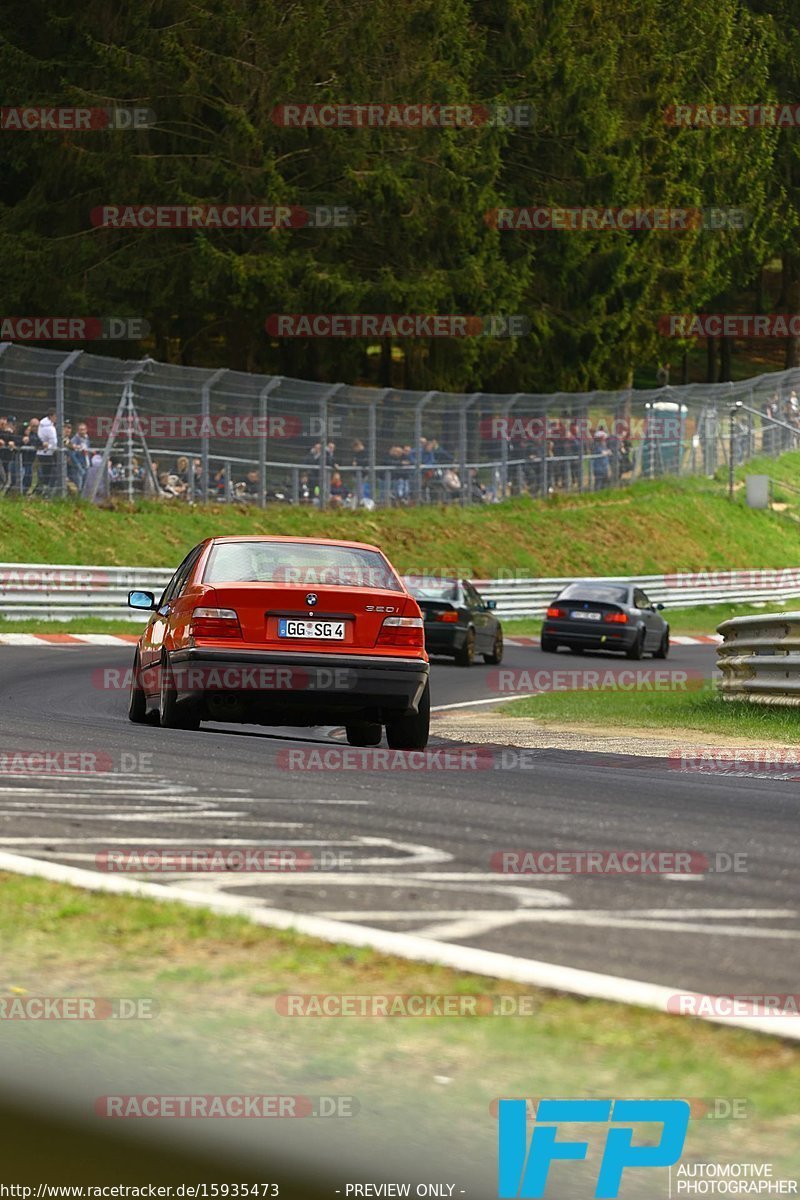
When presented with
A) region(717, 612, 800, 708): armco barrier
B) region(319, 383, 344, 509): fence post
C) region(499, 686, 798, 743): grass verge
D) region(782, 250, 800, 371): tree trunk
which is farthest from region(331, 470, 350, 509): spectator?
region(782, 250, 800, 371): tree trunk

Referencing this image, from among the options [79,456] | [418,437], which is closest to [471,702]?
[79,456]

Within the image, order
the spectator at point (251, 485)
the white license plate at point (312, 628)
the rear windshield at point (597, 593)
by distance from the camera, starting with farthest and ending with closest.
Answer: the spectator at point (251, 485)
the rear windshield at point (597, 593)
the white license plate at point (312, 628)

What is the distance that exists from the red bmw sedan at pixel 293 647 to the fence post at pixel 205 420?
21399 mm

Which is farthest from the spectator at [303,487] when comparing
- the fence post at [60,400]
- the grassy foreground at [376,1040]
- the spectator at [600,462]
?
the grassy foreground at [376,1040]

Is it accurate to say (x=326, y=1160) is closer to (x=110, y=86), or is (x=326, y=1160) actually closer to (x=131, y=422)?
(x=131, y=422)

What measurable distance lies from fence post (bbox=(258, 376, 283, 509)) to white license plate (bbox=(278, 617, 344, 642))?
23314 millimetres

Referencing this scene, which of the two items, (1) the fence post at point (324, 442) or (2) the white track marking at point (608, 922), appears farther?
(1) the fence post at point (324, 442)

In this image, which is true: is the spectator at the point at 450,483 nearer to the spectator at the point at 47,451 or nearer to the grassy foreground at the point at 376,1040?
the spectator at the point at 47,451

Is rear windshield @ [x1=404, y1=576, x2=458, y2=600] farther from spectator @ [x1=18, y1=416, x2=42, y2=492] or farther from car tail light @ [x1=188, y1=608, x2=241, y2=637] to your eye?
car tail light @ [x1=188, y1=608, x2=241, y2=637]

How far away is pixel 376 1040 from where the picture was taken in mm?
4562

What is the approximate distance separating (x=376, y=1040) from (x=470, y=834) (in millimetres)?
3078

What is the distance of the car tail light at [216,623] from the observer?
477 inches

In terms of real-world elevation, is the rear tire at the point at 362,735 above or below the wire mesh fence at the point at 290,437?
below

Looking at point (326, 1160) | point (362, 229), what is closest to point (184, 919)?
point (326, 1160)
